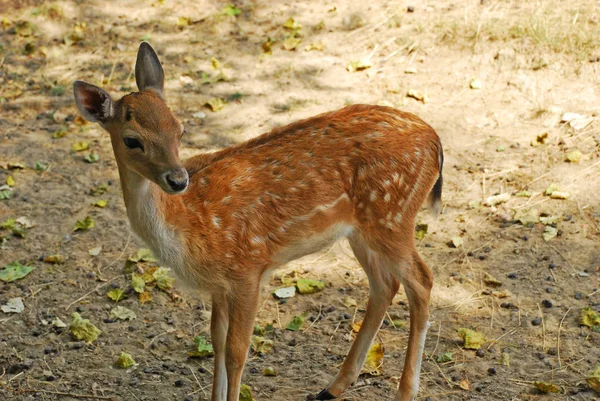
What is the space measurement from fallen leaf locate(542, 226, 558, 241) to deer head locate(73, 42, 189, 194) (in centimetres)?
340

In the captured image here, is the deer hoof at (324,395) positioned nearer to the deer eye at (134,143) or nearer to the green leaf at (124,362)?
the green leaf at (124,362)

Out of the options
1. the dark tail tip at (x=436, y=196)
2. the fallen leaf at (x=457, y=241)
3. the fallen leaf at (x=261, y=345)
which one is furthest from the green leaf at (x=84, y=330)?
the fallen leaf at (x=457, y=241)

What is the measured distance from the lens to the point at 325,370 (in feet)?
17.5

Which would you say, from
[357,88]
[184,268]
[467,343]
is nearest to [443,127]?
[357,88]

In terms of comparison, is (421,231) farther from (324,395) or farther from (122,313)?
(122,313)

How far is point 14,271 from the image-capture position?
6.11 m

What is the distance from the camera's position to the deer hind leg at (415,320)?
4875 millimetres

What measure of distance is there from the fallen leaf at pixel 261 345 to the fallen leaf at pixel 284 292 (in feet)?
1.89

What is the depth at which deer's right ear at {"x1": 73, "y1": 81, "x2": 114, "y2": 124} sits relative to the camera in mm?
4273

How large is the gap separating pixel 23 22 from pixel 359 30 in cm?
416

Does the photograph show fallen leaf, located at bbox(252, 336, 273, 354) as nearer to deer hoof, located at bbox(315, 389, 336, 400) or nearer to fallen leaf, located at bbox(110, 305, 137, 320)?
deer hoof, located at bbox(315, 389, 336, 400)

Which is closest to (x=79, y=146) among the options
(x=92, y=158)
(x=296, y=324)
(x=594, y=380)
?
(x=92, y=158)

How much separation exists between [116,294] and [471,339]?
255cm

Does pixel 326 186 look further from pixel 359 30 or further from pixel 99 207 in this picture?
pixel 359 30
